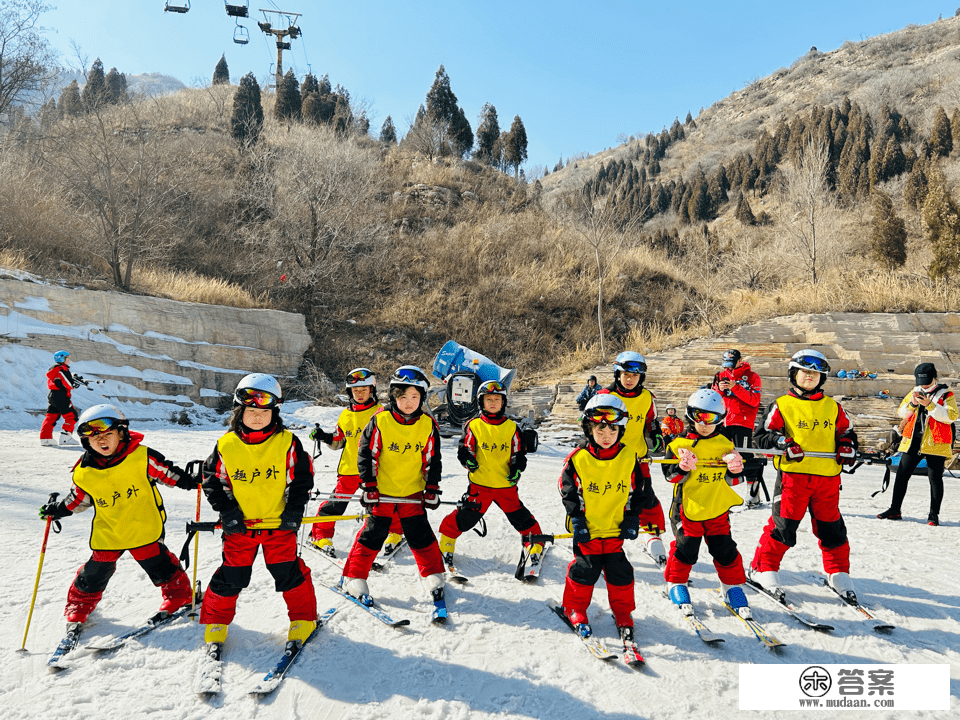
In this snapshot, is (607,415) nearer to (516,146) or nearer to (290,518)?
(290,518)

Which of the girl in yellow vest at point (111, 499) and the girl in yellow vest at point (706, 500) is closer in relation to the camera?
the girl in yellow vest at point (111, 499)

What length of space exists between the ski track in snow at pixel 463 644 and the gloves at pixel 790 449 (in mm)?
1141

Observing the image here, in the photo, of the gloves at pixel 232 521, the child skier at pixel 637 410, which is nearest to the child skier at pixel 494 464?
the child skier at pixel 637 410

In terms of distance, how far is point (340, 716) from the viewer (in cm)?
284

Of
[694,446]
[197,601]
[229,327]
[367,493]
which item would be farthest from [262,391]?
[229,327]

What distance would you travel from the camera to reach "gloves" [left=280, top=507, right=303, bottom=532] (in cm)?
332

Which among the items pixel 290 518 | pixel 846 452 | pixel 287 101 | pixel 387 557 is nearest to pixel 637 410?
pixel 846 452

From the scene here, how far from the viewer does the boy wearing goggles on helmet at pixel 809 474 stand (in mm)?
4090

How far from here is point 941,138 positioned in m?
37.3

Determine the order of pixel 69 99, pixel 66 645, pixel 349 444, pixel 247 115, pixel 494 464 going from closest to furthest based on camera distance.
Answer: pixel 66 645 < pixel 494 464 < pixel 349 444 < pixel 247 115 < pixel 69 99

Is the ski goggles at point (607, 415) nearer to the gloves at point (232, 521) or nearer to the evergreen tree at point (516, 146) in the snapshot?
the gloves at point (232, 521)

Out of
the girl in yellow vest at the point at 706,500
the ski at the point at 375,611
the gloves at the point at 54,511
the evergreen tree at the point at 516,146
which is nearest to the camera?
the gloves at the point at 54,511

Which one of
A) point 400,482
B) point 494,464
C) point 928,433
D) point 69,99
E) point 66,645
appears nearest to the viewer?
point 66,645

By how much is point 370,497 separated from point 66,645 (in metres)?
2.03
